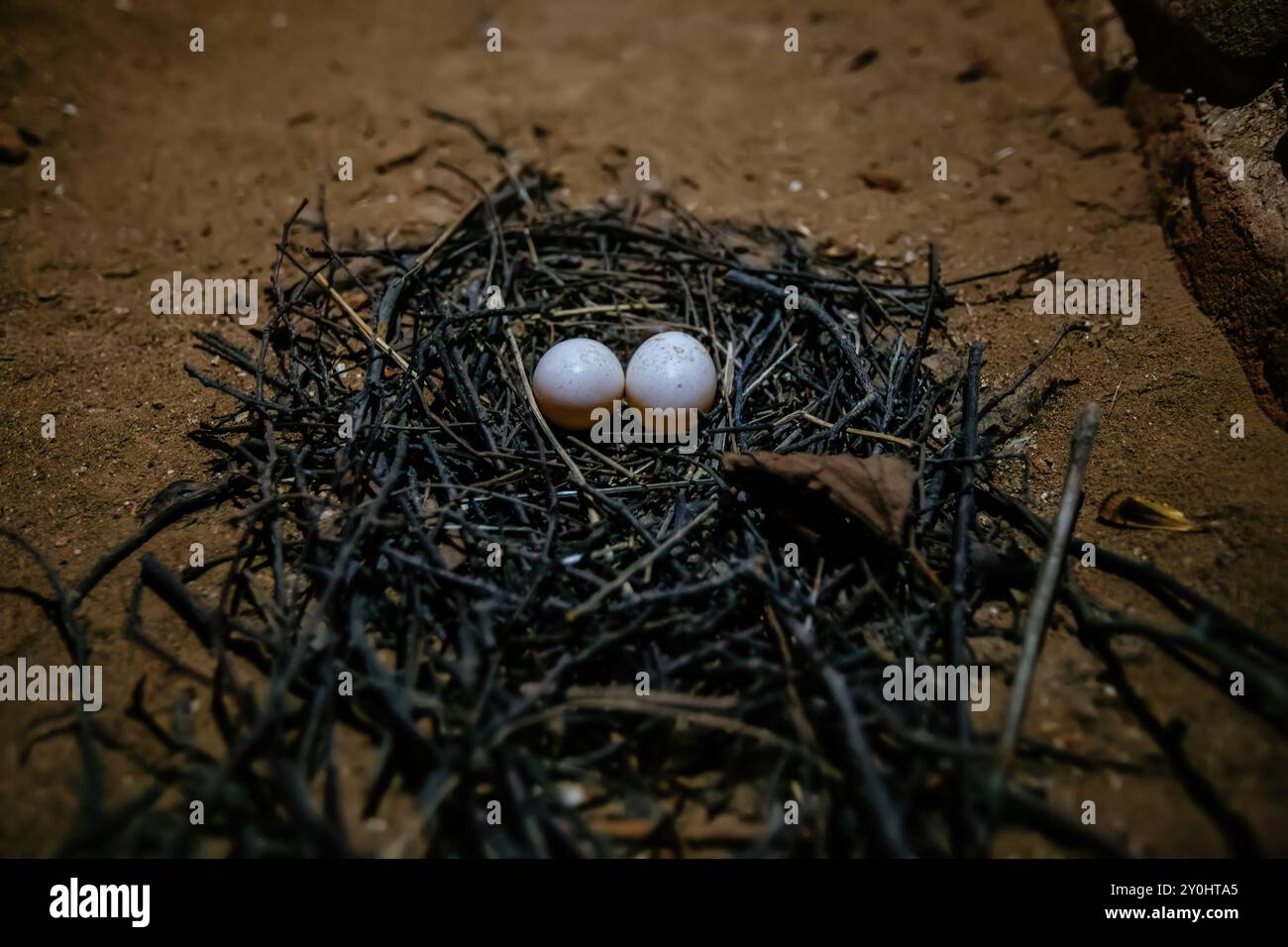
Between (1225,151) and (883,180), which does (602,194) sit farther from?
(1225,151)

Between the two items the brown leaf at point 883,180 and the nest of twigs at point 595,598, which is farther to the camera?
the brown leaf at point 883,180

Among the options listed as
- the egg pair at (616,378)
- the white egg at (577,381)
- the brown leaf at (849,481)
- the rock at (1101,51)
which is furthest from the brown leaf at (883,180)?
the brown leaf at (849,481)

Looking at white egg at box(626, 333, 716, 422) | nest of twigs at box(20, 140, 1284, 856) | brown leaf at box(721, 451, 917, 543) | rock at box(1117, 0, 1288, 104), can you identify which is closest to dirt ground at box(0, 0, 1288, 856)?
nest of twigs at box(20, 140, 1284, 856)

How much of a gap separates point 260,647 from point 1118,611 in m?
2.54

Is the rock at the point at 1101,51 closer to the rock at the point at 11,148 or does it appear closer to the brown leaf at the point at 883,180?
the brown leaf at the point at 883,180

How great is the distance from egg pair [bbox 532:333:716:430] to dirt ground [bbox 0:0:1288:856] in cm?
117

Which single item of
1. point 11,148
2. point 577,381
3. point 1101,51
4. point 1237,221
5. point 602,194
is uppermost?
point 1101,51

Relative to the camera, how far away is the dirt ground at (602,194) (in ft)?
7.16

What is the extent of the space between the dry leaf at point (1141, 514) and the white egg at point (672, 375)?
1.38 m

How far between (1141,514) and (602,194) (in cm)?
276

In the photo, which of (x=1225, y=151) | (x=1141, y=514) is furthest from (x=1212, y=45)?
(x=1141, y=514)

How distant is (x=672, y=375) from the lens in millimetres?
2674

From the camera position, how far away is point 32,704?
7.18ft
